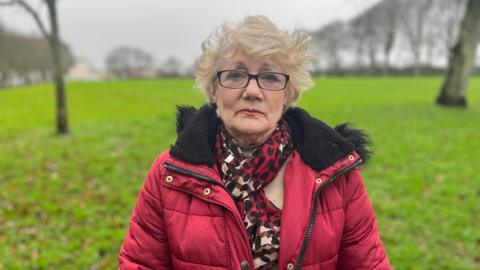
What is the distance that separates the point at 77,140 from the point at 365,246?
8.09 meters

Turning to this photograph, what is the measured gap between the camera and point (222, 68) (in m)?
1.87

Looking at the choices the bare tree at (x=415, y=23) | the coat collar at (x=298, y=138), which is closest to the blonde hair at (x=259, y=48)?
the coat collar at (x=298, y=138)

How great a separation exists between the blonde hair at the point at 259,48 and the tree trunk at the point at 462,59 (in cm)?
1265

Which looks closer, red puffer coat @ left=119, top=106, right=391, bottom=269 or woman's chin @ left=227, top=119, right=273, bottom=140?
red puffer coat @ left=119, top=106, right=391, bottom=269

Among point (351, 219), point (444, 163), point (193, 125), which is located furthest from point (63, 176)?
point (444, 163)

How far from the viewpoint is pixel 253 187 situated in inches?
72.0

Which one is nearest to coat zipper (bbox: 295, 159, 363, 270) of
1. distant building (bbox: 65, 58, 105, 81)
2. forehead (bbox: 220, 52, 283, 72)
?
forehead (bbox: 220, 52, 283, 72)

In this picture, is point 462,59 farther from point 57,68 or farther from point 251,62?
point 251,62

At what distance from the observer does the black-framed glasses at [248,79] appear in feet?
5.98

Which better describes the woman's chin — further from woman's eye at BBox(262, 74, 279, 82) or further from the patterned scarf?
woman's eye at BBox(262, 74, 279, 82)

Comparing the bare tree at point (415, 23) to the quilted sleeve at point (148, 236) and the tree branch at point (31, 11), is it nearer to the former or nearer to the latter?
the tree branch at point (31, 11)

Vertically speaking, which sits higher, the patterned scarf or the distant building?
the distant building

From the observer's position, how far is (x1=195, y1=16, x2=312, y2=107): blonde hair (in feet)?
5.82

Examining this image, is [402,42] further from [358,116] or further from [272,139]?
[272,139]
